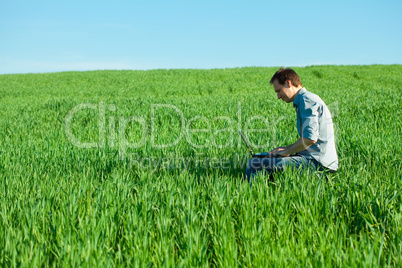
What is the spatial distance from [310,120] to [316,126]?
86 millimetres

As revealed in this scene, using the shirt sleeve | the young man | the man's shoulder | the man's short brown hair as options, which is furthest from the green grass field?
the man's short brown hair

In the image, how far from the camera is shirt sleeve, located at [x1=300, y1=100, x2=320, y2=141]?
295 centimetres

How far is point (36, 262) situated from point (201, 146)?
3.41 meters

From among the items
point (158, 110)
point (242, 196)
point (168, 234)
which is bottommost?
point (168, 234)

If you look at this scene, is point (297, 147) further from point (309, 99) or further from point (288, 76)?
point (288, 76)

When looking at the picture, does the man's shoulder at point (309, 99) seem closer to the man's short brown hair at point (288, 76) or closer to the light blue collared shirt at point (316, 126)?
the light blue collared shirt at point (316, 126)

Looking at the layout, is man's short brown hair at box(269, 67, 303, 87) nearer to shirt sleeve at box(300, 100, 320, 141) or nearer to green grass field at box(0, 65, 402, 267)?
shirt sleeve at box(300, 100, 320, 141)

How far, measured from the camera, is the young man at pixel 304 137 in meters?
2.99

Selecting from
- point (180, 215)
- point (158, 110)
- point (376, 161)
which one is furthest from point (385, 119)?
point (180, 215)

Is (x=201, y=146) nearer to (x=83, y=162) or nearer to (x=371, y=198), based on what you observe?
(x=83, y=162)

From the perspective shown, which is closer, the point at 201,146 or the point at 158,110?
the point at 201,146

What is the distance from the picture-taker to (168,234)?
7.34ft

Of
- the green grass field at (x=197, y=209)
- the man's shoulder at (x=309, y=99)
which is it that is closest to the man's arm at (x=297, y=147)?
the green grass field at (x=197, y=209)

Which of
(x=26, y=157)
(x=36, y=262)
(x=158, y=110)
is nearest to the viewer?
(x=36, y=262)
